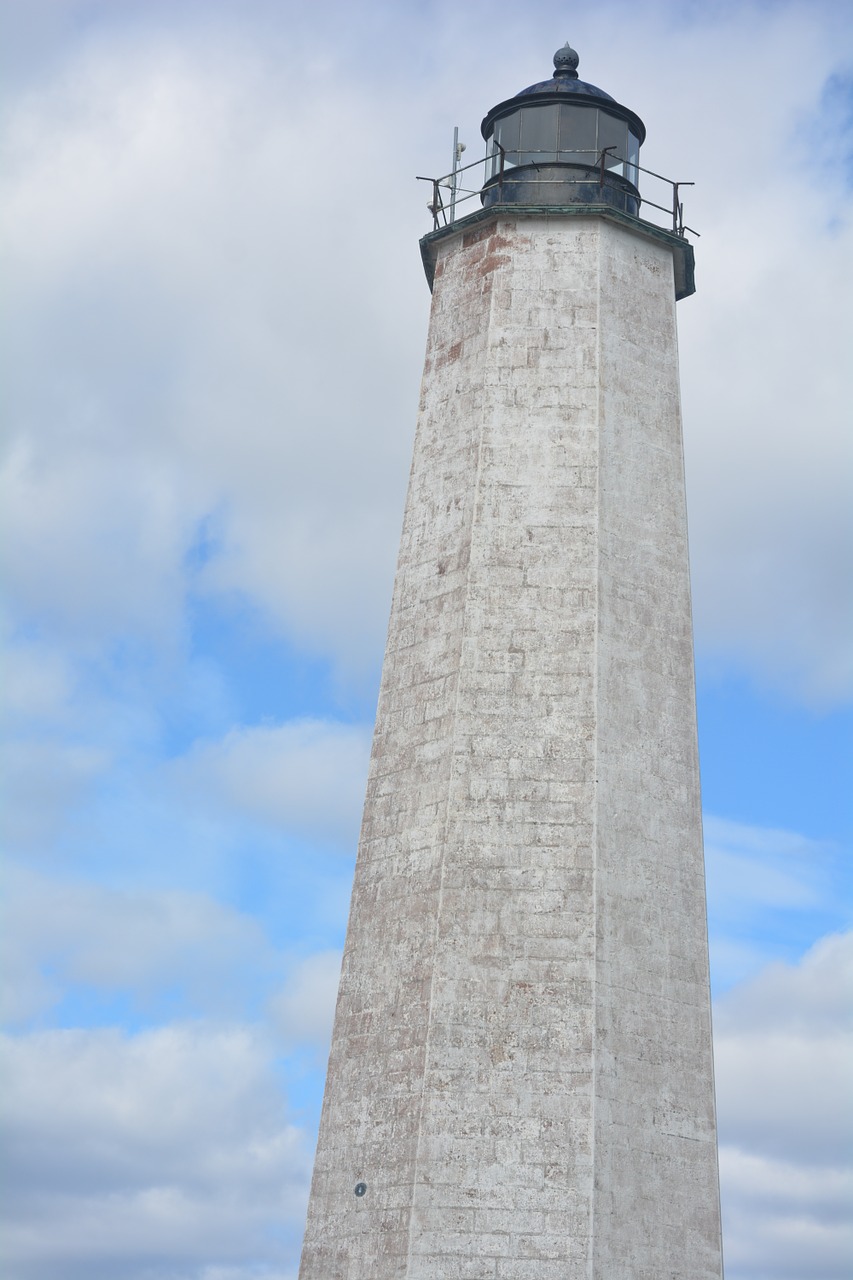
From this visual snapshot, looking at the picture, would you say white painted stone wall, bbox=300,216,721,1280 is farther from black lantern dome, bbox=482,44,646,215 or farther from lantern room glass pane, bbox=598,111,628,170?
lantern room glass pane, bbox=598,111,628,170

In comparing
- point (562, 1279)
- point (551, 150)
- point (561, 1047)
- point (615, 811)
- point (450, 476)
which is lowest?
point (562, 1279)

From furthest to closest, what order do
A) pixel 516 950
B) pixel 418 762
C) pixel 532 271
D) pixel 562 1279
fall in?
pixel 532 271 → pixel 418 762 → pixel 516 950 → pixel 562 1279

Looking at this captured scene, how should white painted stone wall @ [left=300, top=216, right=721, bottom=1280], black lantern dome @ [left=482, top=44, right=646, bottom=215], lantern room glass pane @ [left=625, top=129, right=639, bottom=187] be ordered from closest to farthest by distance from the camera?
white painted stone wall @ [left=300, top=216, right=721, bottom=1280] → black lantern dome @ [left=482, top=44, right=646, bottom=215] → lantern room glass pane @ [left=625, top=129, right=639, bottom=187]

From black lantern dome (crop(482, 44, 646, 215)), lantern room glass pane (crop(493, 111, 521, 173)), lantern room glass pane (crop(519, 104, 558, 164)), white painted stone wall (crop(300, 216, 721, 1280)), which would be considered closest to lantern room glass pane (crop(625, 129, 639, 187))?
black lantern dome (crop(482, 44, 646, 215))

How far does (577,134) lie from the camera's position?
80.5 feet

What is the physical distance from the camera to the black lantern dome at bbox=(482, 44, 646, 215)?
2414 cm

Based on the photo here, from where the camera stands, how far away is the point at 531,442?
2222 cm

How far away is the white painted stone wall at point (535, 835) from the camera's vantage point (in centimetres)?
1911

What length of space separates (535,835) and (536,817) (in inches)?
8.5

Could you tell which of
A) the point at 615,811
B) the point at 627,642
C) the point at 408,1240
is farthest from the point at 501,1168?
the point at 627,642

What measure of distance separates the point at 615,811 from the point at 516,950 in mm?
2072

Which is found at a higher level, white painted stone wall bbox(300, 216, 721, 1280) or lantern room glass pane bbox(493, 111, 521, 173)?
lantern room glass pane bbox(493, 111, 521, 173)

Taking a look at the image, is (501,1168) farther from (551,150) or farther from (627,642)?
(551,150)

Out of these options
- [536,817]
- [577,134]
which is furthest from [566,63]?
[536,817]
